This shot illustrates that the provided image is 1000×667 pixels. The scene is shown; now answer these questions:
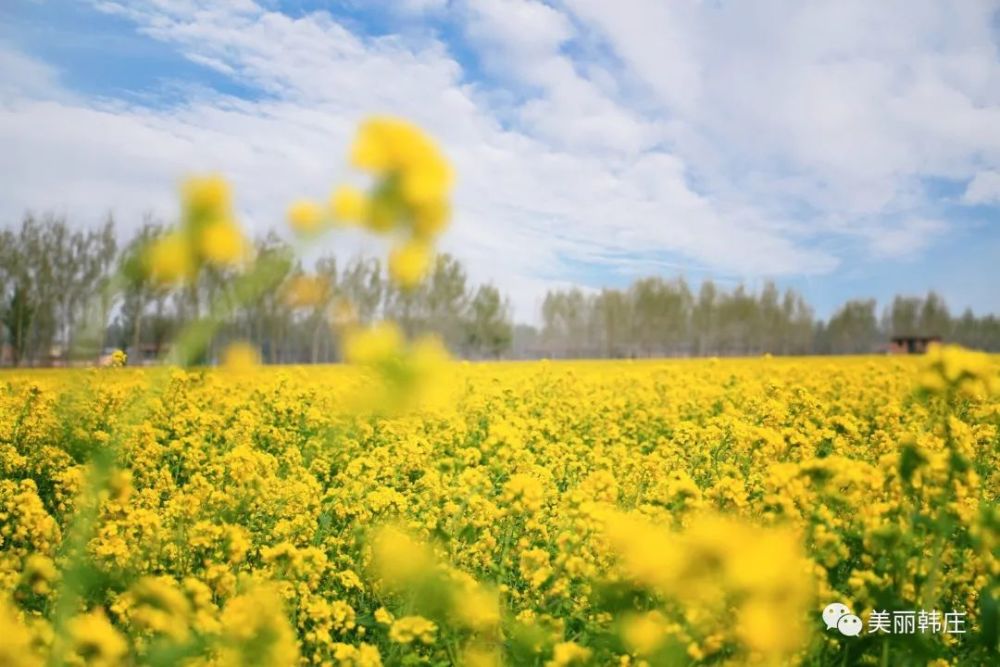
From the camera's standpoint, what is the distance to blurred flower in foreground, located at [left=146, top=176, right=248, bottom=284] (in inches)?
41.2

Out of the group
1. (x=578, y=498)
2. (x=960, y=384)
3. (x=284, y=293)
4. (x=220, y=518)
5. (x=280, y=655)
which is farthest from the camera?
(x=220, y=518)

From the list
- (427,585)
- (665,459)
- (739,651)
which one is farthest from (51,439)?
(739,651)

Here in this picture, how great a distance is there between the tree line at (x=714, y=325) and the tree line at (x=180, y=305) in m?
11.6

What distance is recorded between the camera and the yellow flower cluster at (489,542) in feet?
5.92

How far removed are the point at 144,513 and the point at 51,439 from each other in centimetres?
330

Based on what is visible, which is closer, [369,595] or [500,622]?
[500,622]

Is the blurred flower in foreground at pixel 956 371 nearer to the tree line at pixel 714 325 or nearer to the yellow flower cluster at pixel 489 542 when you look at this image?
the yellow flower cluster at pixel 489 542

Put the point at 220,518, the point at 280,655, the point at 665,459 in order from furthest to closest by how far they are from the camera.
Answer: the point at 665,459, the point at 220,518, the point at 280,655

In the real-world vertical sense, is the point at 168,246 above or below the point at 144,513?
above

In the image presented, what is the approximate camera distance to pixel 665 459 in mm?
4949

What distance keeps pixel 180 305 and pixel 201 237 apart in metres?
0.66

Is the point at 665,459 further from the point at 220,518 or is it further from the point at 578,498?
the point at 220,518

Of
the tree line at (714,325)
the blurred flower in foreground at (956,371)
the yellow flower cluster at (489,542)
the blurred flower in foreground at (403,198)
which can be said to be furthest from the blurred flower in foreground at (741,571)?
the tree line at (714,325)

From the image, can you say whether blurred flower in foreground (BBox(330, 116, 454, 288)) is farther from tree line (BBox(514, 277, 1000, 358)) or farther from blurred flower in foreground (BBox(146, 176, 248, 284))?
tree line (BBox(514, 277, 1000, 358))
